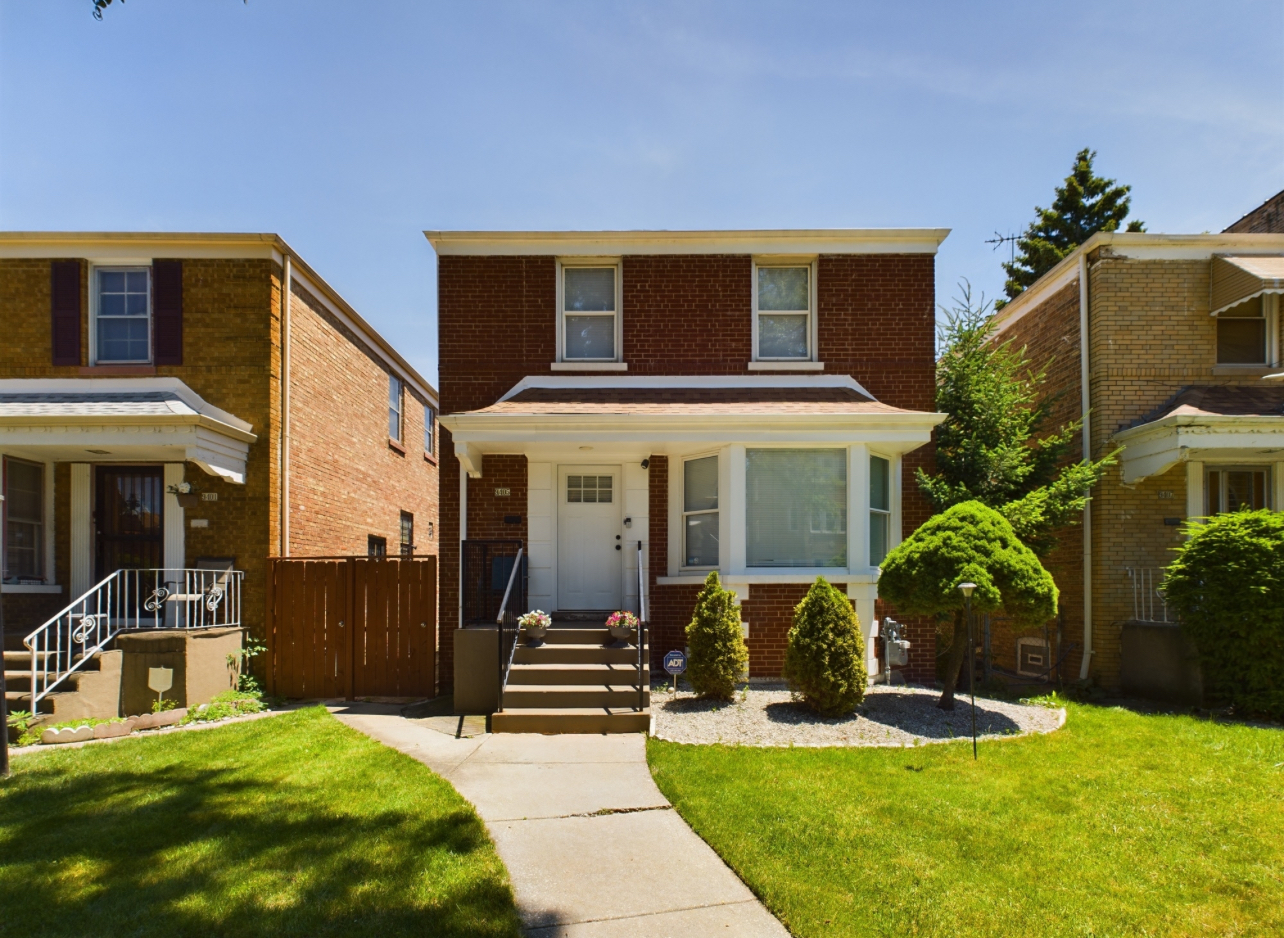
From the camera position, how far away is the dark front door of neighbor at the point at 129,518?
10719 mm

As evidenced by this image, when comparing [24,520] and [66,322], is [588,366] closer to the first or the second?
[66,322]

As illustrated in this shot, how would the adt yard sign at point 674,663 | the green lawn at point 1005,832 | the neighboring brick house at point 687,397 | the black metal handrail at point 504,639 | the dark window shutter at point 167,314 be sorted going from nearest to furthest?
the green lawn at point 1005,832
the black metal handrail at point 504,639
the adt yard sign at point 674,663
the neighboring brick house at point 687,397
the dark window shutter at point 167,314

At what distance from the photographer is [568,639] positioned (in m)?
9.20

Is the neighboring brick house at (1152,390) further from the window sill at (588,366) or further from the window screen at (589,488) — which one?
the window screen at (589,488)

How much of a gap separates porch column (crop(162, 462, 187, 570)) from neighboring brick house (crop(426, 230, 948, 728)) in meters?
3.45

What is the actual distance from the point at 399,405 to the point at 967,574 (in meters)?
12.1

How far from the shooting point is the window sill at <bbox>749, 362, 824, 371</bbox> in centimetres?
1110

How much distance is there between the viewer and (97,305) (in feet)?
35.1

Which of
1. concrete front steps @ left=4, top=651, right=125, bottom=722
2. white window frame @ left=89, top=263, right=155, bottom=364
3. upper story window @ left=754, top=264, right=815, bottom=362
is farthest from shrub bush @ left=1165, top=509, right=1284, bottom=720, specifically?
white window frame @ left=89, top=263, right=155, bottom=364

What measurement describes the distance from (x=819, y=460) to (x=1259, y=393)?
6367 mm

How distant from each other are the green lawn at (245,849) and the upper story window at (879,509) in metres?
6.66

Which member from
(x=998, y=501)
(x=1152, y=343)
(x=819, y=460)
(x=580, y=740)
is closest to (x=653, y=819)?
(x=580, y=740)

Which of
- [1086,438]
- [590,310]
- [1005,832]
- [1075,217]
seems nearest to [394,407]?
[590,310]

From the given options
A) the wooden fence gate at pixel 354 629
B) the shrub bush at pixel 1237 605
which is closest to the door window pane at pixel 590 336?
the wooden fence gate at pixel 354 629
